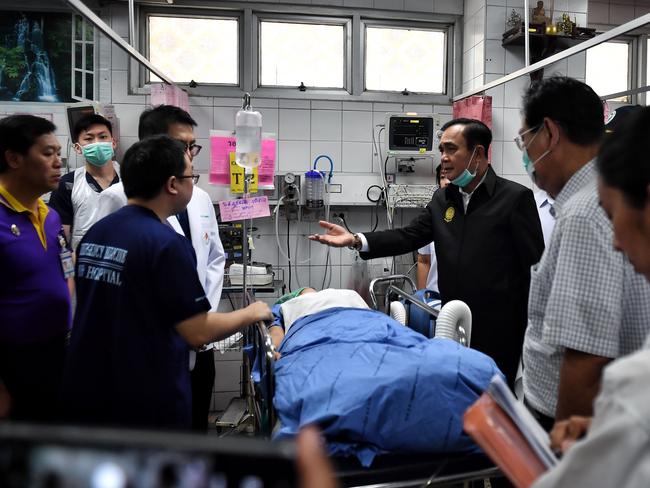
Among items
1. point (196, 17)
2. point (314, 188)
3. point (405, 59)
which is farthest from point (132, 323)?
point (405, 59)

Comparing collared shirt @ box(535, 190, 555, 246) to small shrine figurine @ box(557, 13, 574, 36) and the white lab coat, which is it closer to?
small shrine figurine @ box(557, 13, 574, 36)

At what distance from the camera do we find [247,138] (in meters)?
2.99

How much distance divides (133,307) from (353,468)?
811 millimetres

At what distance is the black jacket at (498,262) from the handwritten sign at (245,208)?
119cm

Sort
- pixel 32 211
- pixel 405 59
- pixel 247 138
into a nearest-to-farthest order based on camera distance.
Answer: pixel 32 211, pixel 247 138, pixel 405 59

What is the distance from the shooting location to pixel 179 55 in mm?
4270

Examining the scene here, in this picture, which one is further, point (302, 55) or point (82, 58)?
point (302, 55)

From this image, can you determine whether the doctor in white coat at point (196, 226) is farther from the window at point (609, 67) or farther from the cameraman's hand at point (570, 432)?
the window at point (609, 67)

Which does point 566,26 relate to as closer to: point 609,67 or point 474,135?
point 609,67

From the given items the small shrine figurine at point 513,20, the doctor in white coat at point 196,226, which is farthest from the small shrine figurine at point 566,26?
the doctor in white coat at point 196,226

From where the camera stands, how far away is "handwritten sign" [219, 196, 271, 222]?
300 cm

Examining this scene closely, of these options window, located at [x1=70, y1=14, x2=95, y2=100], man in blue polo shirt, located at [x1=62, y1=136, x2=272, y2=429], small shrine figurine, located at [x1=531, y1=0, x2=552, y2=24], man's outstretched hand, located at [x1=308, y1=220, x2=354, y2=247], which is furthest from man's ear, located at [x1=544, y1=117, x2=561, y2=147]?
window, located at [x1=70, y1=14, x2=95, y2=100]

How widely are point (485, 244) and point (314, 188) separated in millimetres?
1904

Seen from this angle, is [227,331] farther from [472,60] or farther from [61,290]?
[472,60]
